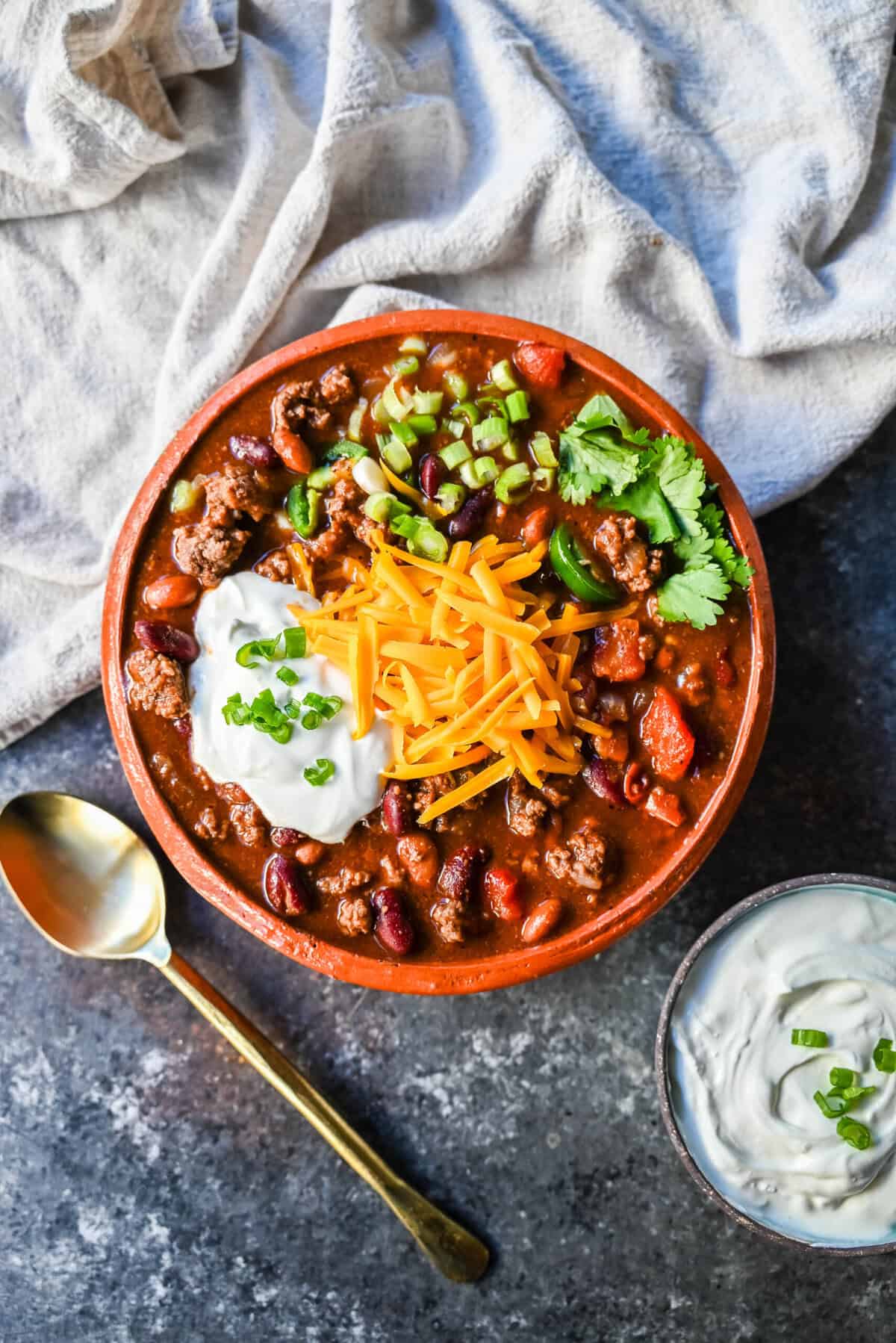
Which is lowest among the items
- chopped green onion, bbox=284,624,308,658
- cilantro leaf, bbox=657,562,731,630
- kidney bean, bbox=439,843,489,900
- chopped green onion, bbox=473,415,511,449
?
kidney bean, bbox=439,843,489,900

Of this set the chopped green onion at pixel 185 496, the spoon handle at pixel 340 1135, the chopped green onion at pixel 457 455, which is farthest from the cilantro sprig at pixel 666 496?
the spoon handle at pixel 340 1135

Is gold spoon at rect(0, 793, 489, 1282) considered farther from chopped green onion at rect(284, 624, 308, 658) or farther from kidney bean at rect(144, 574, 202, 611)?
chopped green onion at rect(284, 624, 308, 658)

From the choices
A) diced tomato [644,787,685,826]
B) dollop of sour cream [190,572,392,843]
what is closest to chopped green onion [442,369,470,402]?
dollop of sour cream [190,572,392,843]

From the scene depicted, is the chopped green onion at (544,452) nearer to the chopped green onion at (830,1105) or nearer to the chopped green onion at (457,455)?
the chopped green onion at (457,455)

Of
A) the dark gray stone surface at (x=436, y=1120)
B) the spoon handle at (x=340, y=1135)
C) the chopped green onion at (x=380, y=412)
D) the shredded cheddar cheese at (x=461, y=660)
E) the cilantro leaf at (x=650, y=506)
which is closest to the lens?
the shredded cheddar cheese at (x=461, y=660)

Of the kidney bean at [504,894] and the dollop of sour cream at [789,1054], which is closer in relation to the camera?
the kidney bean at [504,894]

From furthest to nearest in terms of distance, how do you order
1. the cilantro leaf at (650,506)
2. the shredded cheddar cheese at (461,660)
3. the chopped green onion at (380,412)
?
the chopped green onion at (380,412)
the cilantro leaf at (650,506)
the shredded cheddar cheese at (461,660)

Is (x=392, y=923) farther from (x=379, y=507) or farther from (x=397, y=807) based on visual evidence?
(x=379, y=507)
